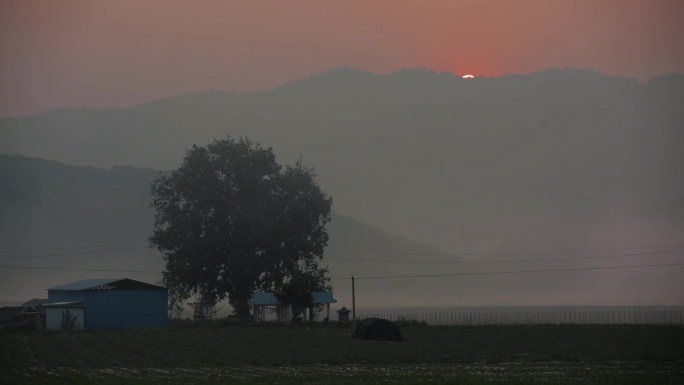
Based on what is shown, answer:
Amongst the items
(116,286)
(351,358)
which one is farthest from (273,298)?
(351,358)

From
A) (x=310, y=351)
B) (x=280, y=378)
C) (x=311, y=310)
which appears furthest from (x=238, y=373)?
(x=311, y=310)

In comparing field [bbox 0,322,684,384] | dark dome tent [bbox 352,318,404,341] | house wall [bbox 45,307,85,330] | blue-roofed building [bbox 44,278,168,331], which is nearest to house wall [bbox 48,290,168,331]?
blue-roofed building [bbox 44,278,168,331]

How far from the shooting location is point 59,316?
7188cm

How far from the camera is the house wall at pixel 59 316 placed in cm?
7088

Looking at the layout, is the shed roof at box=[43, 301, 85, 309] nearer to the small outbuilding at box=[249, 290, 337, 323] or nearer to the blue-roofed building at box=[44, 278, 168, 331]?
the blue-roofed building at box=[44, 278, 168, 331]

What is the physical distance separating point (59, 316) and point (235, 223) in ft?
71.7

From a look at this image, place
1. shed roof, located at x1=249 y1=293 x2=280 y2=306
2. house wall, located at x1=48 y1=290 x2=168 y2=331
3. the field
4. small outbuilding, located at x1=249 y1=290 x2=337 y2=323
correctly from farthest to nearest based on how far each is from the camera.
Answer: shed roof, located at x1=249 y1=293 x2=280 y2=306 → small outbuilding, located at x1=249 y1=290 x2=337 y2=323 → house wall, located at x1=48 y1=290 x2=168 y2=331 → the field

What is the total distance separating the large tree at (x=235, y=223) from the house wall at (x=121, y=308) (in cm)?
963

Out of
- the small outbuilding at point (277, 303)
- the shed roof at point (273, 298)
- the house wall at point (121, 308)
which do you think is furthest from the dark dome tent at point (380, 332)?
the shed roof at point (273, 298)

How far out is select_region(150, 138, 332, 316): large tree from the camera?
289 ft

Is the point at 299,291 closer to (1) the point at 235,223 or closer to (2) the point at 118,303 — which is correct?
(1) the point at 235,223

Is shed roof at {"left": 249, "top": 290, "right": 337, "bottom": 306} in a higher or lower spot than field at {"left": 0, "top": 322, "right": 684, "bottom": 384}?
higher

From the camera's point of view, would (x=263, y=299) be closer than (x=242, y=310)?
No

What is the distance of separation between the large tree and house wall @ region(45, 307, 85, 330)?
1501cm
